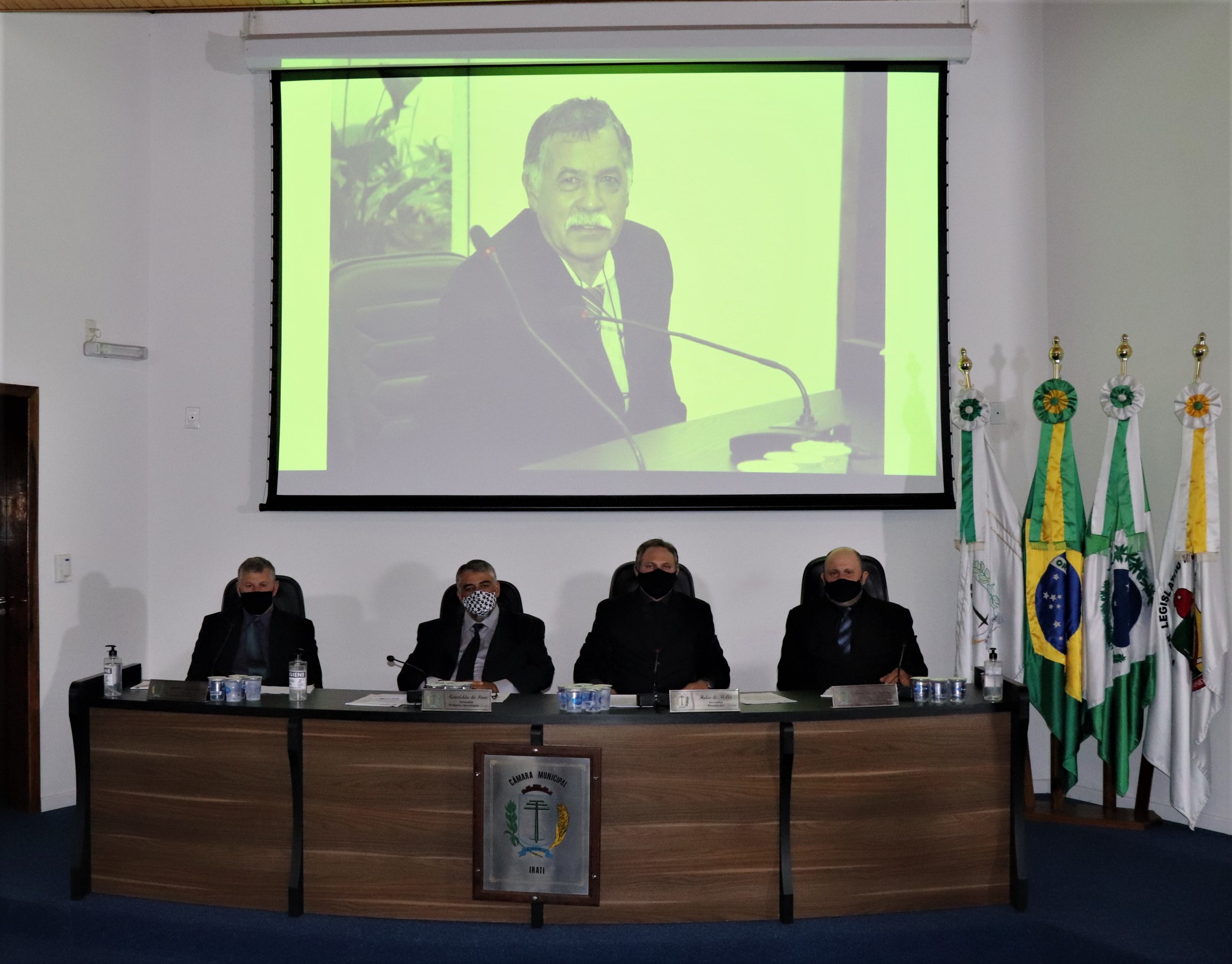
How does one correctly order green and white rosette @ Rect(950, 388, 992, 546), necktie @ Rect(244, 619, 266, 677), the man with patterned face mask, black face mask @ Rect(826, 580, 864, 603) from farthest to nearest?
green and white rosette @ Rect(950, 388, 992, 546), necktie @ Rect(244, 619, 266, 677), the man with patterned face mask, black face mask @ Rect(826, 580, 864, 603)

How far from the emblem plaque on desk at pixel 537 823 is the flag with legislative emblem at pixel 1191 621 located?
2578mm

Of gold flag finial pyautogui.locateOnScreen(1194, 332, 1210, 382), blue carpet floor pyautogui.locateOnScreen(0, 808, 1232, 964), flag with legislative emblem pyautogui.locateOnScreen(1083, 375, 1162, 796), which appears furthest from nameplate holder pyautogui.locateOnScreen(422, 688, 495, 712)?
gold flag finial pyautogui.locateOnScreen(1194, 332, 1210, 382)

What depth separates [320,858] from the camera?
3457 mm

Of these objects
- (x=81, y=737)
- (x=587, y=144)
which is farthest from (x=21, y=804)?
(x=587, y=144)

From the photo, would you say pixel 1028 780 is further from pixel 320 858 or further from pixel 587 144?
pixel 587 144

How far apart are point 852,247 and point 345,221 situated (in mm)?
2575

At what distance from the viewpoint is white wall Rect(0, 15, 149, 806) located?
481 centimetres

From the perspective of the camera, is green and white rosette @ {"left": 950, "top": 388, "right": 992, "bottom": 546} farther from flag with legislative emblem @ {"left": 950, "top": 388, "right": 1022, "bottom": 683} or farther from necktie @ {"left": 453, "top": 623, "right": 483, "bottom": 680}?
necktie @ {"left": 453, "top": 623, "right": 483, "bottom": 680}

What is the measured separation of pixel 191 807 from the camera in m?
3.56

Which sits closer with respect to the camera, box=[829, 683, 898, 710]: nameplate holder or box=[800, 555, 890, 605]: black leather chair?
box=[829, 683, 898, 710]: nameplate holder

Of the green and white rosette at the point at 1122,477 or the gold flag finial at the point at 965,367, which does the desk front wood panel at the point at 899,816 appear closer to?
the green and white rosette at the point at 1122,477

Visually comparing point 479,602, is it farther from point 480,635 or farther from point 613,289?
point 613,289

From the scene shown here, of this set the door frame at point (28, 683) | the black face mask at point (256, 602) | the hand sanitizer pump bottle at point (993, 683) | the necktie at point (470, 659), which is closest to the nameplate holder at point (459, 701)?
the necktie at point (470, 659)

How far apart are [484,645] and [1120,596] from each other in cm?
269
